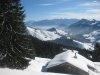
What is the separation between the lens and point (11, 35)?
1068 inches

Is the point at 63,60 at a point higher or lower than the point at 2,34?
lower

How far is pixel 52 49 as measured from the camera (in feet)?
338

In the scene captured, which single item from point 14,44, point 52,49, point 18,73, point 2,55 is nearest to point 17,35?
point 14,44

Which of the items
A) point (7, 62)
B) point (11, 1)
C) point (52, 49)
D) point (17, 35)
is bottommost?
point (52, 49)

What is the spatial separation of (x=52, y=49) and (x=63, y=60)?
6309 cm

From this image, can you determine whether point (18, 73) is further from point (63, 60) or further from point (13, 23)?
point (63, 60)

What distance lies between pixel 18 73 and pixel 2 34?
12.9 metres

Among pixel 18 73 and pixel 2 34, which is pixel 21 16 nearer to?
pixel 2 34

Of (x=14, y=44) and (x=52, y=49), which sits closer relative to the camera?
(x=14, y=44)

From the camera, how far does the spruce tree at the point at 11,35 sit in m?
26.8

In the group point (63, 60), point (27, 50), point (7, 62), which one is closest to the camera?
point (7, 62)

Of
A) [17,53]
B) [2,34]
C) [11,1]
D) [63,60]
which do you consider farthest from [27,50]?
[63,60]

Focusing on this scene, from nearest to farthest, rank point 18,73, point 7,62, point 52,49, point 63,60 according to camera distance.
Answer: point 18,73, point 7,62, point 63,60, point 52,49

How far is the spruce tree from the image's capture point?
26.8 meters
